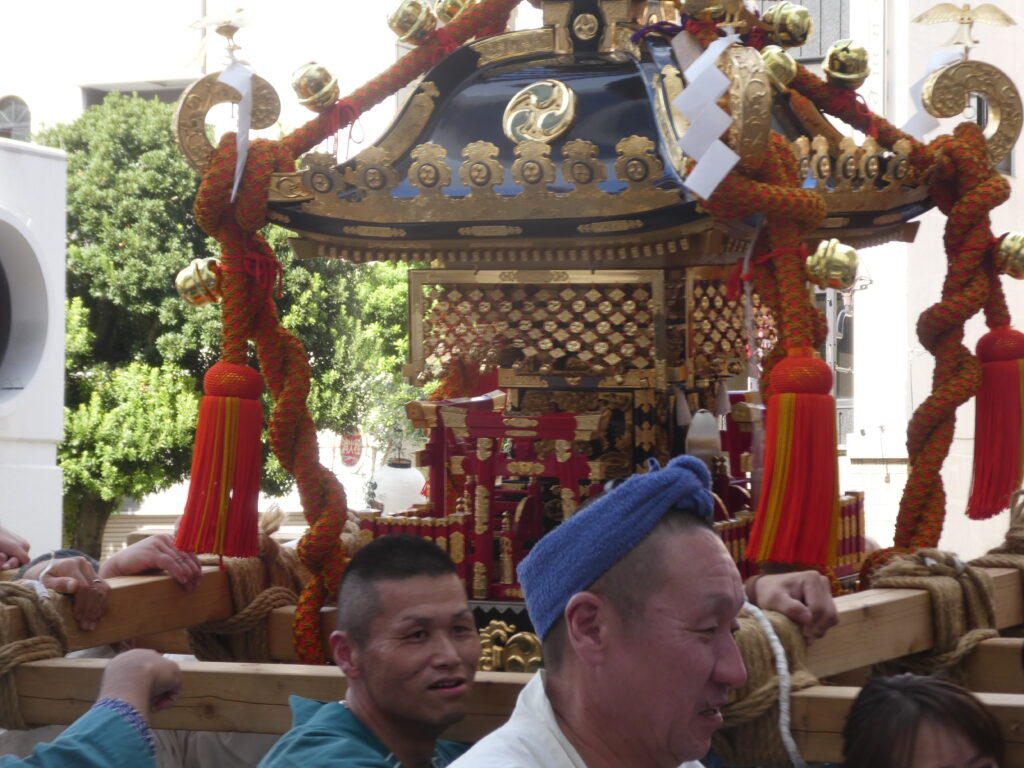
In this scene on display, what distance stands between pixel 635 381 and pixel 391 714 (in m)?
1.37

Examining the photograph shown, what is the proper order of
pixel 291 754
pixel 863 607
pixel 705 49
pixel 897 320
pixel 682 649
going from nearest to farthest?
pixel 682 649 → pixel 291 754 → pixel 863 607 → pixel 705 49 → pixel 897 320

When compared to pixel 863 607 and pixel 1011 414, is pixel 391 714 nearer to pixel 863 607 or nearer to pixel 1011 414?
pixel 863 607

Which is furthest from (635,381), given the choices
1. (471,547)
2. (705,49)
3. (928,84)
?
(928,84)

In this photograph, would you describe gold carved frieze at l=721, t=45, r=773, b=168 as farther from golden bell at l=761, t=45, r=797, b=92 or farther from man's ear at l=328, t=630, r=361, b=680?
man's ear at l=328, t=630, r=361, b=680

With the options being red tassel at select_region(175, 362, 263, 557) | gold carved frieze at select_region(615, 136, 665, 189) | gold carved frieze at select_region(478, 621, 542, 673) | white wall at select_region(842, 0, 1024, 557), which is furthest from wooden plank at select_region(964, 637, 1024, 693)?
white wall at select_region(842, 0, 1024, 557)

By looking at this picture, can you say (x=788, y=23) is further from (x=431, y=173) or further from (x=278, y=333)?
(x=278, y=333)

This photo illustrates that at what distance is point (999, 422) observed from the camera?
3.51 meters

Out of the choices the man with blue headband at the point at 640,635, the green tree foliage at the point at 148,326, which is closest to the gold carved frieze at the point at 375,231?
the man with blue headband at the point at 640,635

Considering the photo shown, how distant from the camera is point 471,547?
3.55m

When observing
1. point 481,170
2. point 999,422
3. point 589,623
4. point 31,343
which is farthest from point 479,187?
point 31,343

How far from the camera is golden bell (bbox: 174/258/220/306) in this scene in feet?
11.3

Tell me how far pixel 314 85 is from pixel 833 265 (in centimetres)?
135

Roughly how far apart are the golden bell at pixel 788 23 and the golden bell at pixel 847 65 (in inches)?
4.6

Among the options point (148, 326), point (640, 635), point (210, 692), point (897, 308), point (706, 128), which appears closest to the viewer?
point (640, 635)
